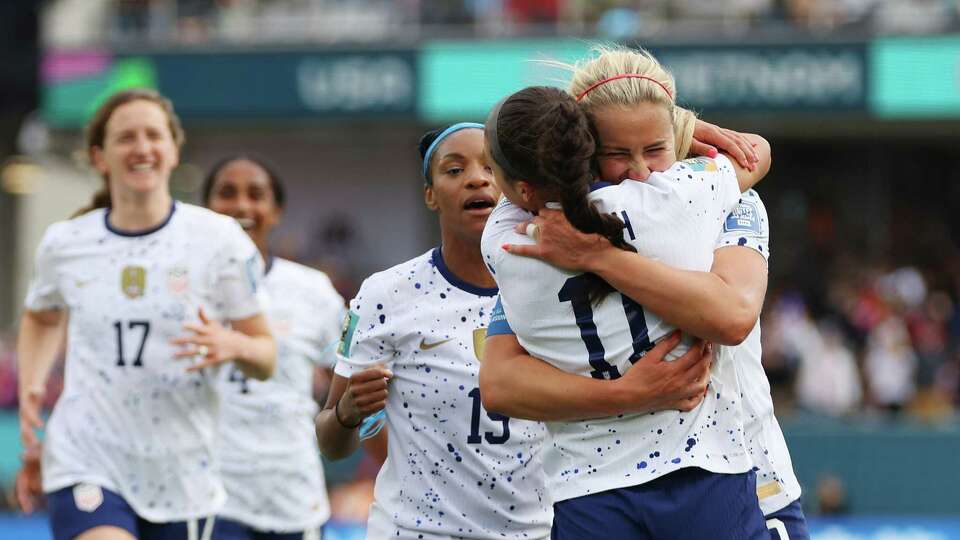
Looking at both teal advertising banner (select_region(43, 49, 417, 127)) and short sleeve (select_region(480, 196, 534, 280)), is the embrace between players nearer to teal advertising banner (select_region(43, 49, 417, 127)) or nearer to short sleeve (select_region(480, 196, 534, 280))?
short sleeve (select_region(480, 196, 534, 280))

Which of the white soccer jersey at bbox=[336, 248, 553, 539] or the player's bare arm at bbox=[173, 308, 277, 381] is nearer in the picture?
the white soccer jersey at bbox=[336, 248, 553, 539]

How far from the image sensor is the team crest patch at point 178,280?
564cm

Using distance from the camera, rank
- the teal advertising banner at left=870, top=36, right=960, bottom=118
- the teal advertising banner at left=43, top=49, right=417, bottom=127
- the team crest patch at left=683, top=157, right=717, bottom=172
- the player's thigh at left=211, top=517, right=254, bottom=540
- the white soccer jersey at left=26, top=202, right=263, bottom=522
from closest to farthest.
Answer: the team crest patch at left=683, top=157, right=717, bottom=172, the white soccer jersey at left=26, top=202, right=263, bottom=522, the player's thigh at left=211, top=517, right=254, bottom=540, the teal advertising banner at left=870, top=36, right=960, bottom=118, the teal advertising banner at left=43, top=49, right=417, bottom=127

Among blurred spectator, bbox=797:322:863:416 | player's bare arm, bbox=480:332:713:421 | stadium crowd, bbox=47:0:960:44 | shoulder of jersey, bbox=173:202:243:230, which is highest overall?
stadium crowd, bbox=47:0:960:44

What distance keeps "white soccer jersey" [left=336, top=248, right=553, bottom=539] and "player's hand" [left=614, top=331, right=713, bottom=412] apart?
1.08 metres

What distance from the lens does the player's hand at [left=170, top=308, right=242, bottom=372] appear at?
5.41m

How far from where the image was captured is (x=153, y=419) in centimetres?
557

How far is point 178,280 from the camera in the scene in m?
5.66

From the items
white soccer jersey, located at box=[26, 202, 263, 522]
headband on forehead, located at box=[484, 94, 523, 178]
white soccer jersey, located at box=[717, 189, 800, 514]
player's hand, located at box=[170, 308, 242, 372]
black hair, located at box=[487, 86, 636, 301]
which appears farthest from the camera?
white soccer jersey, located at box=[26, 202, 263, 522]

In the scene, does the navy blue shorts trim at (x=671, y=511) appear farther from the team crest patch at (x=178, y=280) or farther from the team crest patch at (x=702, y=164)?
the team crest patch at (x=178, y=280)

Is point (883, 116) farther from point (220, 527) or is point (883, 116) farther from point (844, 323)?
point (220, 527)

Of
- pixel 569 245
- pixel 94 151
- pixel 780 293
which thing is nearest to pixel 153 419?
pixel 94 151

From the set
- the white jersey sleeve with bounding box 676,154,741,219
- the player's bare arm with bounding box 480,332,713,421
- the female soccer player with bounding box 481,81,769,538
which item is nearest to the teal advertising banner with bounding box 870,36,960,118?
the white jersey sleeve with bounding box 676,154,741,219

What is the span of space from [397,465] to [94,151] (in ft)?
6.55
